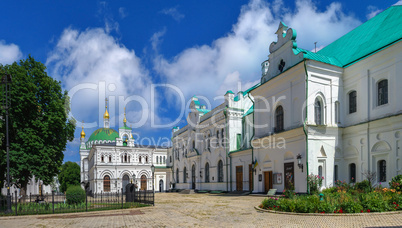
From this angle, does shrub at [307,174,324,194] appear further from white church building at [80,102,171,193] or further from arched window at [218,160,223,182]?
white church building at [80,102,171,193]

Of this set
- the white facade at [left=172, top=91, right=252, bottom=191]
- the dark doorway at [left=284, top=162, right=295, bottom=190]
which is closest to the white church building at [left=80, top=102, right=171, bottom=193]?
the white facade at [left=172, top=91, right=252, bottom=191]

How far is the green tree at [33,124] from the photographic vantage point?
68.6 ft

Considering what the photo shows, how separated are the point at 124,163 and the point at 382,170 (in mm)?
46946

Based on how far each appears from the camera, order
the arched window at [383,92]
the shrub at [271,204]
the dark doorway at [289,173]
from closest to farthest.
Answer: the shrub at [271,204] → the arched window at [383,92] → the dark doorway at [289,173]

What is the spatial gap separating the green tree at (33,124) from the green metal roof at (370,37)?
21.8 m

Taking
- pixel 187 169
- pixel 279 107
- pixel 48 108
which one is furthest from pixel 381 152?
pixel 187 169

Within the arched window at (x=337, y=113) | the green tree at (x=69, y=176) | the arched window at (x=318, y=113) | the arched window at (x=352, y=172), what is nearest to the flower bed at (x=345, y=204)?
the arched window at (x=352, y=172)

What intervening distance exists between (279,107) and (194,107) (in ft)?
65.1

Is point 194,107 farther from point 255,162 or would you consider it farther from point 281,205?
point 281,205

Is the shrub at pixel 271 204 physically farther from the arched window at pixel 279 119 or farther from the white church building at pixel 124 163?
the white church building at pixel 124 163

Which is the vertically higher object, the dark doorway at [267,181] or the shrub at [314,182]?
the shrub at [314,182]

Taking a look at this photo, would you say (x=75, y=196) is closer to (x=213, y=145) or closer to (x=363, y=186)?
(x=363, y=186)

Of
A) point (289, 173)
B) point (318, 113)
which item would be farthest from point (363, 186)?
point (318, 113)

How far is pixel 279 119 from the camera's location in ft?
78.4
